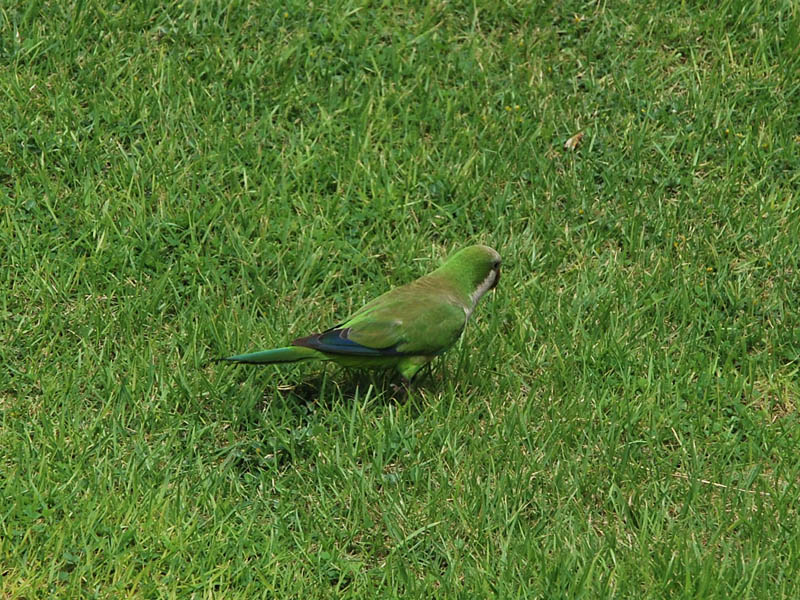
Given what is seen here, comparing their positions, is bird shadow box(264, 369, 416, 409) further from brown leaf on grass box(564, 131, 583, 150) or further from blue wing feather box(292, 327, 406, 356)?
brown leaf on grass box(564, 131, 583, 150)

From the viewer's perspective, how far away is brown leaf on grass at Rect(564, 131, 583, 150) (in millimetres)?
6328

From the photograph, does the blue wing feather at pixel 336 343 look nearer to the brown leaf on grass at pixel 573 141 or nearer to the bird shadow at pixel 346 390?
the bird shadow at pixel 346 390

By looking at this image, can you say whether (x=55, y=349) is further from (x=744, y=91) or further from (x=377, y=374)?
(x=744, y=91)

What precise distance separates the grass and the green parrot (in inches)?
8.3

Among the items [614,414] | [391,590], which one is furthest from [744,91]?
[391,590]

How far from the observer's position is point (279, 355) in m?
4.58

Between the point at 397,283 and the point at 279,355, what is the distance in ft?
3.85

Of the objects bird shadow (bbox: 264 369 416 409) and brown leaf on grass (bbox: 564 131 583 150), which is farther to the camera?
brown leaf on grass (bbox: 564 131 583 150)

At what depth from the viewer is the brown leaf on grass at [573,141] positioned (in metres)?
6.33

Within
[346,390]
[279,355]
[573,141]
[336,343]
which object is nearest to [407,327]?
[336,343]

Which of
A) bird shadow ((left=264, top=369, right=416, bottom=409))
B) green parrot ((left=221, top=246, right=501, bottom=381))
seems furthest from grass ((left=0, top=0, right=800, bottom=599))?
green parrot ((left=221, top=246, right=501, bottom=381))

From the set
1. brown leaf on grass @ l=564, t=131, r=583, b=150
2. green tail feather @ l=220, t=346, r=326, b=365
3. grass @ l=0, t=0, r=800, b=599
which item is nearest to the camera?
grass @ l=0, t=0, r=800, b=599

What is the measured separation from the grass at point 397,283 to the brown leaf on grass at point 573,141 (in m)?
0.04

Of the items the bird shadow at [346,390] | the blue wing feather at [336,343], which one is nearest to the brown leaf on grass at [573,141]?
the bird shadow at [346,390]
